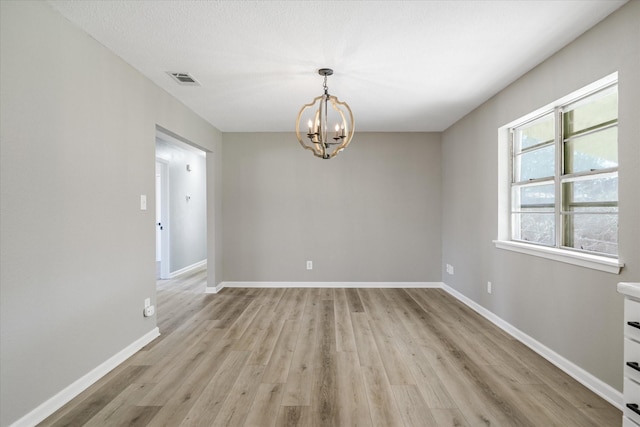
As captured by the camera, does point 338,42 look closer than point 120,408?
No

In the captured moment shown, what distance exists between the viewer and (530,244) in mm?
3070

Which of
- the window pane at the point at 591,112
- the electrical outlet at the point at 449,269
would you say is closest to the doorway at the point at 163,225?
the electrical outlet at the point at 449,269

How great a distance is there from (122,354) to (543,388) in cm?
315

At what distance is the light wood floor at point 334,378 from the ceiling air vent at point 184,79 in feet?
8.14

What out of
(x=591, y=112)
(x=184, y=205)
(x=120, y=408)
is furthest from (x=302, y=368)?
(x=184, y=205)

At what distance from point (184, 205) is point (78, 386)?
4.79m

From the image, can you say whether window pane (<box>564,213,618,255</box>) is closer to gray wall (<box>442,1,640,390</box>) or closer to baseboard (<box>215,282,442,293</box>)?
gray wall (<box>442,1,640,390</box>)

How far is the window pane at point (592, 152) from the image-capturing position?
2186 millimetres

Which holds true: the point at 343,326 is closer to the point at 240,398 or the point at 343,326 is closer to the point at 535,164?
the point at 240,398

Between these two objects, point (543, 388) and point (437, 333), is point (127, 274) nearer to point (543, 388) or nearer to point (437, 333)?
point (437, 333)

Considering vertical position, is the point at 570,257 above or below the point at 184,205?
below

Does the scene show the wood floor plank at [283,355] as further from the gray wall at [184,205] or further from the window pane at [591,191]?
the gray wall at [184,205]

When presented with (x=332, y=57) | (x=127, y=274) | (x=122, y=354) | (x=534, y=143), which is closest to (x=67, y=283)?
(x=127, y=274)

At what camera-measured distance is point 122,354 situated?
2609 millimetres
